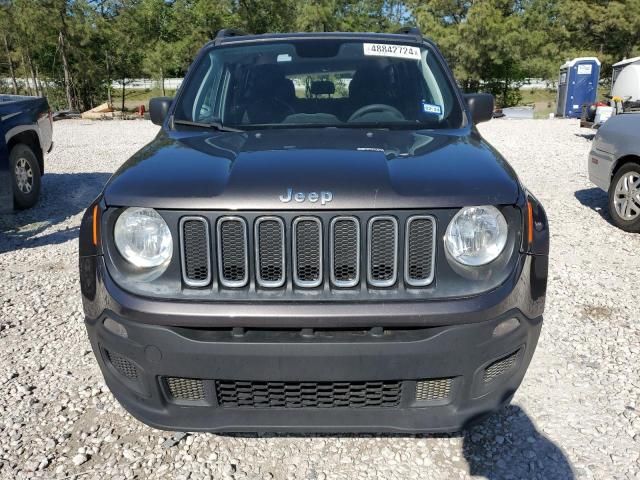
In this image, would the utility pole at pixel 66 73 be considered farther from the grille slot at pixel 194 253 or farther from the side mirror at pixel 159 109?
the grille slot at pixel 194 253

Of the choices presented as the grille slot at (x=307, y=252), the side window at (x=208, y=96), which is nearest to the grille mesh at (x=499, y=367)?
the grille slot at (x=307, y=252)

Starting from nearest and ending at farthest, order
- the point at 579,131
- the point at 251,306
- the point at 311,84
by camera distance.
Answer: the point at 251,306 → the point at 311,84 → the point at 579,131

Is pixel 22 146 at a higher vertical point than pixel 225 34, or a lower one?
lower

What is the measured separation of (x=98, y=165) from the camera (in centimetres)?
1106

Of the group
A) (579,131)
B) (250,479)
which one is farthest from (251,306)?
(579,131)

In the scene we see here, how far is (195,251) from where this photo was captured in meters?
2.07

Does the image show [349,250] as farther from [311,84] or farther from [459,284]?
[311,84]

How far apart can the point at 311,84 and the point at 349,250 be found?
1738mm

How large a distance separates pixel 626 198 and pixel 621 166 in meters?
0.38

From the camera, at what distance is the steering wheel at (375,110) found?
320 centimetres

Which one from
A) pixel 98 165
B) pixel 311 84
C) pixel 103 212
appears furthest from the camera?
pixel 98 165

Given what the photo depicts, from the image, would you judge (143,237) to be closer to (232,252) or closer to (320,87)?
(232,252)

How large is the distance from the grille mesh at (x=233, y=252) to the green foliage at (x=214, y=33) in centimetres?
2788

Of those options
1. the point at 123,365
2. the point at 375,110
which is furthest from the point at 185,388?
the point at 375,110
